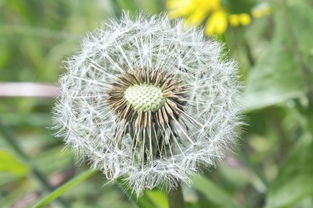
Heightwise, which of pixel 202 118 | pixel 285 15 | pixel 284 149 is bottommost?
pixel 284 149

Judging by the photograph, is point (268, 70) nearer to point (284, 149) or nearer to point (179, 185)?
point (284, 149)

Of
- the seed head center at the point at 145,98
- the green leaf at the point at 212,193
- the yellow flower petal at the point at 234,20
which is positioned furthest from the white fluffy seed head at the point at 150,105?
the yellow flower petal at the point at 234,20

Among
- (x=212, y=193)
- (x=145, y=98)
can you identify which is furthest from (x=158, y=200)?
(x=145, y=98)

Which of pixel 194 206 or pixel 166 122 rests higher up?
pixel 166 122

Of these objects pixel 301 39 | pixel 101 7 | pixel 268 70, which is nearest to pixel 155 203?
pixel 268 70

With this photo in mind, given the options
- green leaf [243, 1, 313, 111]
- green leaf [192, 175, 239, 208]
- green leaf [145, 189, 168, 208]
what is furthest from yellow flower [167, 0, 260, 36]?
green leaf [145, 189, 168, 208]

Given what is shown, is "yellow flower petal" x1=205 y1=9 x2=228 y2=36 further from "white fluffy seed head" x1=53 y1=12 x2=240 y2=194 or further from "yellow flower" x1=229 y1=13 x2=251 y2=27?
"white fluffy seed head" x1=53 y1=12 x2=240 y2=194

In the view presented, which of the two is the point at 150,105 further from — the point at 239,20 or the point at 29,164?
the point at 239,20

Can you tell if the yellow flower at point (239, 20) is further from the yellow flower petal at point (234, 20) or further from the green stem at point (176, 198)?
the green stem at point (176, 198)
